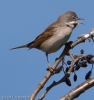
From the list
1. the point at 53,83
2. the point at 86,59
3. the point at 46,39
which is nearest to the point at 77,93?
the point at 53,83

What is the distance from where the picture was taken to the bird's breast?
23.5 ft

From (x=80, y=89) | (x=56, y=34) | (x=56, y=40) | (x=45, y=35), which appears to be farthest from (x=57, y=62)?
(x=45, y=35)

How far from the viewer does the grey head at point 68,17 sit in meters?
8.09

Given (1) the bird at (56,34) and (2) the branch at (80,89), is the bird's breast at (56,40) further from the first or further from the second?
(2) the branch at (80,89)

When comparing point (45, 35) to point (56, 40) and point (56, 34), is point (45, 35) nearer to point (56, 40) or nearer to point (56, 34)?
point (56, 34)

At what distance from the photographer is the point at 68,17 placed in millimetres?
8164

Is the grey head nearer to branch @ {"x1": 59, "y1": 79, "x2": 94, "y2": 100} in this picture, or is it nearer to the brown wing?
the brown wing

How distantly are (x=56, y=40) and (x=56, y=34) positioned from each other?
377 mm

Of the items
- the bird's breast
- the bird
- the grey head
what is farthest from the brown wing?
the grey head

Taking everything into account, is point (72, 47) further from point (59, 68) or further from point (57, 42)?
point (57, 42)

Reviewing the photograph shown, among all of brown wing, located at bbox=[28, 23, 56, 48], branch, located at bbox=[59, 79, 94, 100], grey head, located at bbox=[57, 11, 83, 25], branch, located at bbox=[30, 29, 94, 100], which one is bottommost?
branch, located at bbox=[59, 79, 94, 100]

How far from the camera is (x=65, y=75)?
3.56 metres

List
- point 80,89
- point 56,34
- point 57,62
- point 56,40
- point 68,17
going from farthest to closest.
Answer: point 68,17 < point 56,34 < point 56,40 < point 57,62 < point 80,89

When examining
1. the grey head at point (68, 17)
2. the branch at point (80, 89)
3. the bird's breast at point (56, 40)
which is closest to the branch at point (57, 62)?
the branch at point (80, 89)
